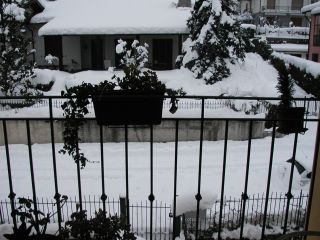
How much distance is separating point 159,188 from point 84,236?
6.74 metres

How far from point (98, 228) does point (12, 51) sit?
1342 centimetres

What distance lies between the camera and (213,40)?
15836 mm

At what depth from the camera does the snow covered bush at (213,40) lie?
1587cm

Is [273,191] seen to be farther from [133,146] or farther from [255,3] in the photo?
[255,3]

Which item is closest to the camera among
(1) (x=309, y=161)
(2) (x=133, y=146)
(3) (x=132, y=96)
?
(3) (x=132, y=96)

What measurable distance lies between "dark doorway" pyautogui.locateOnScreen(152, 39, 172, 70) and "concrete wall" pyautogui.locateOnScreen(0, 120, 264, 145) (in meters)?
8.00

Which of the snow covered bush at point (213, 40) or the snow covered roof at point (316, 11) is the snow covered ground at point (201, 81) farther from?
the snow covered roof at point (316, 11)

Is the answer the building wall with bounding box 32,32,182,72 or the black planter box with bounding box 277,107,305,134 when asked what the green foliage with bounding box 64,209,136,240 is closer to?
the black planter box with bounding box 277,107,305,134

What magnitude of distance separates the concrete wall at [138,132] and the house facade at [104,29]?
673 centimetres

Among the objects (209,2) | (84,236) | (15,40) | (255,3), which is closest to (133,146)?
(15,40)

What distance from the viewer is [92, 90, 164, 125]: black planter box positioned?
7.06 feet

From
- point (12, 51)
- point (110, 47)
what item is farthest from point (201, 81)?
point (12, 51)

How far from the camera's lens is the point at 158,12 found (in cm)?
1948

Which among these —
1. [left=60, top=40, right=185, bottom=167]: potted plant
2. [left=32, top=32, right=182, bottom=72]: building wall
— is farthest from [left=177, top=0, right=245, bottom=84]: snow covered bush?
[left=60, top=40, right=185, bottom=167]: potted plant
